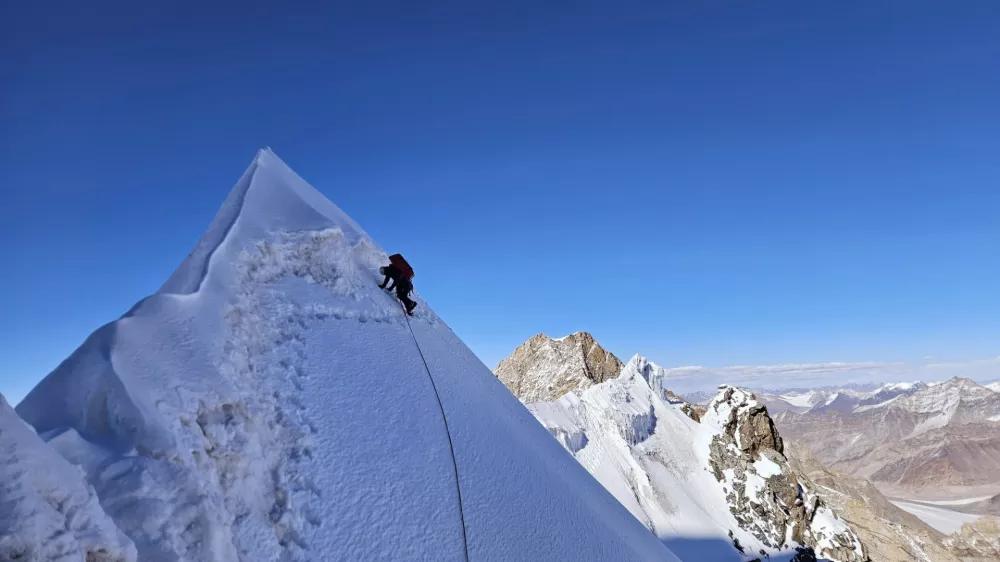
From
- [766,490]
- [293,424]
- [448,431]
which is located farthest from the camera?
[766,490]

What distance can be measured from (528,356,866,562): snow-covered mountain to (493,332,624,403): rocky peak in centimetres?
1842

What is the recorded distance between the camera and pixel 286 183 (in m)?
10.1

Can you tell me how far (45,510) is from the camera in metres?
3.41

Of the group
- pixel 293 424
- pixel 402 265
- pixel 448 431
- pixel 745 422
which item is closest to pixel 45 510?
pixel 293 424

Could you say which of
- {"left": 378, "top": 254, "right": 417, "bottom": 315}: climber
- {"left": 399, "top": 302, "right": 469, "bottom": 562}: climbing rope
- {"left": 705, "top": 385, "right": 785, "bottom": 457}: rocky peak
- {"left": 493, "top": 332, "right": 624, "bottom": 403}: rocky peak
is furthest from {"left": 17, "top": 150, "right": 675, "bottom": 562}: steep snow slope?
{"left": 493, "top": 332, "right": 624, "bottom": 403}: rocky peak

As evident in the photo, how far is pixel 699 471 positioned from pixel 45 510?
148 ft

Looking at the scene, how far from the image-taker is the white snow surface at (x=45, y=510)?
10.7 feet

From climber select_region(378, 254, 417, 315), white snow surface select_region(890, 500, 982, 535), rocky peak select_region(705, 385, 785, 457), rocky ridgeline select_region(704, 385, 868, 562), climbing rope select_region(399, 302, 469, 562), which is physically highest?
climber select_region(378, 254, 417, 315)

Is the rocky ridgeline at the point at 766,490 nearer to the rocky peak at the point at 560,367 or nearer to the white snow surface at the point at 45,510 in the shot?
the rocky peak at the point at 560,367

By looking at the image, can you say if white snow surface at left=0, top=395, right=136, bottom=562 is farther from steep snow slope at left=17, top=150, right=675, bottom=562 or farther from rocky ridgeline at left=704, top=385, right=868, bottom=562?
rocky ridgeline at left=704, top=385, right=868, bottom=562

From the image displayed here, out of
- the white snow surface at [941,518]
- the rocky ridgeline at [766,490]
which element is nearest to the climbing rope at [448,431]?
the rocky ridgeline at [766,490]

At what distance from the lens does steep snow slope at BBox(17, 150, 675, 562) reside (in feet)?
14.8

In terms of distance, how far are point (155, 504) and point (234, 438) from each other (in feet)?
4.10

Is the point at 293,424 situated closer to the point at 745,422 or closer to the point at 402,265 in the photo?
the point at 402,265
